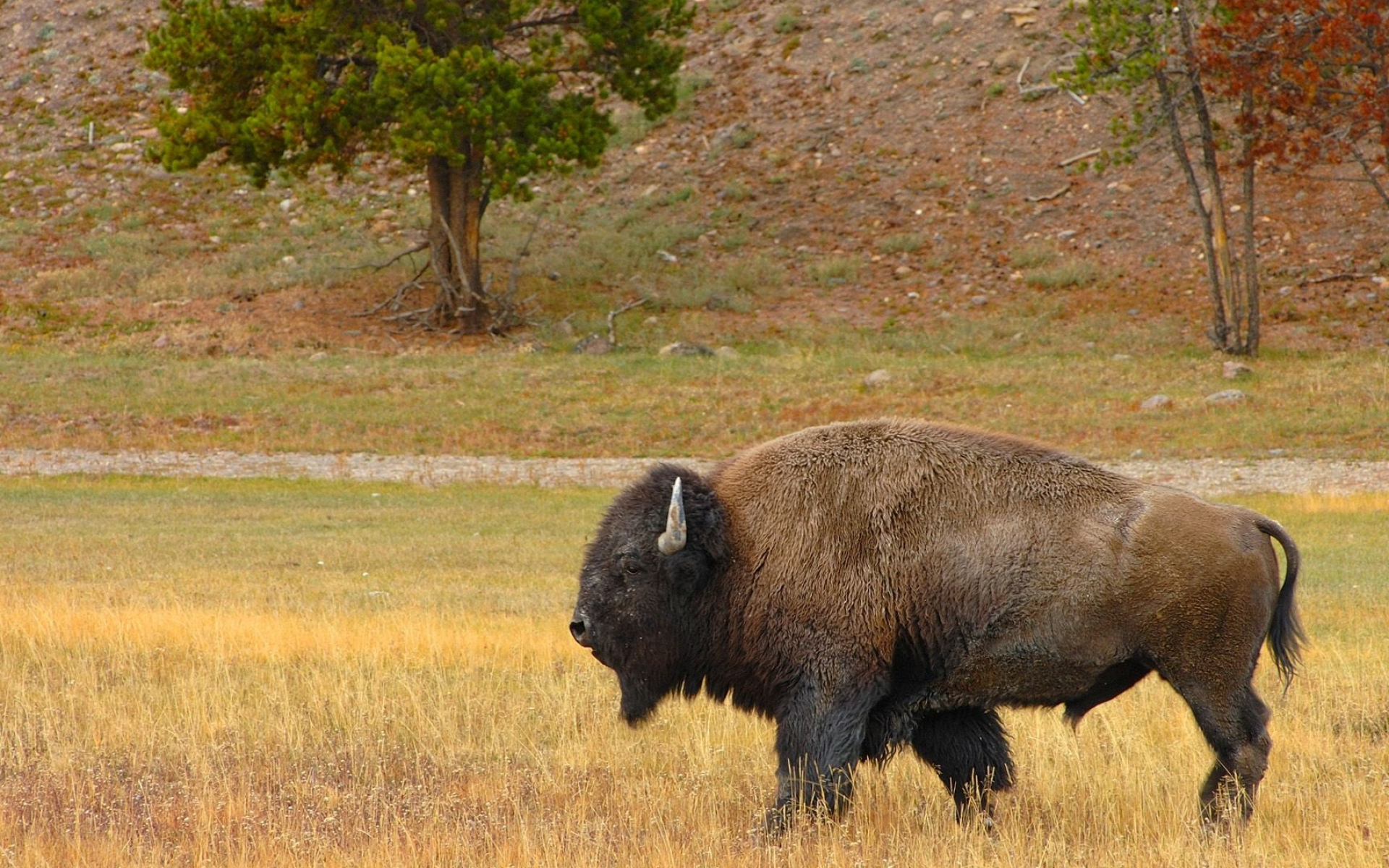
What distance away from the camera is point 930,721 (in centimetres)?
684

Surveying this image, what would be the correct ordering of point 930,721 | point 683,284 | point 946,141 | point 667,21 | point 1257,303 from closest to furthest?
1. point 930,721
2. point 1257,303
3. point 667,21
4. point 683,284
5. point 946,141

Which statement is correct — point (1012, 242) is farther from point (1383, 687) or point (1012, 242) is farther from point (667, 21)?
point (1383, 687)

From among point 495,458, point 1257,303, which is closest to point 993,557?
point 495,458

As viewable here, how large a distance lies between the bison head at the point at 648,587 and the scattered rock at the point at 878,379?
2181 cm

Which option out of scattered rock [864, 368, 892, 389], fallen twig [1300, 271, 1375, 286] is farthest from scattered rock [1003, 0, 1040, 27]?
scattered rock [864, 368, 892, 389]

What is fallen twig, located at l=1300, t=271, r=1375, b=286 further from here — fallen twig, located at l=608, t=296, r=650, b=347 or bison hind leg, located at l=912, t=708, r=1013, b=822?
bison hind leg, located at l=912, t=708, r=1013, b=822

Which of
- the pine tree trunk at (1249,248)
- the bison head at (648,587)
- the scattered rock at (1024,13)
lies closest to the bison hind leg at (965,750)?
the bison head at (648,587)

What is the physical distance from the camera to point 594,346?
32.9 m

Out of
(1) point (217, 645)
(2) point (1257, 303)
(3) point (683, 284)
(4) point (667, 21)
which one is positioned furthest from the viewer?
(3) point (683, 284)

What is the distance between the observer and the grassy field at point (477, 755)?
20.0 feet

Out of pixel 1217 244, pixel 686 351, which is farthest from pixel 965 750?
pixel 1217 244

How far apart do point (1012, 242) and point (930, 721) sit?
3230 centimetres

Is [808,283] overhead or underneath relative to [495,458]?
overhead

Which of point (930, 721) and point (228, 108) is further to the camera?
point (228, 108)
